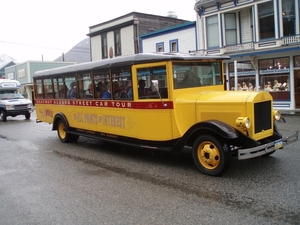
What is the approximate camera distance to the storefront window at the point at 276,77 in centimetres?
1728

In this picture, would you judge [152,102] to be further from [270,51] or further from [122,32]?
[122,32]

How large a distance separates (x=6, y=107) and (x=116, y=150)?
13.4 meters

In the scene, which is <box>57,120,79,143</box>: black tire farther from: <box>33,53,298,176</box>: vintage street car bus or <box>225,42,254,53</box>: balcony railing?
<box>225,42,254,53</box>: balcony railing

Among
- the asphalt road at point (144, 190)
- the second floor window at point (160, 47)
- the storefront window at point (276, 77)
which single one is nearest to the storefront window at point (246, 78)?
the storefront window at point (276, 77)

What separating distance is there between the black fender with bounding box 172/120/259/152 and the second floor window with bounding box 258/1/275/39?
1339cm

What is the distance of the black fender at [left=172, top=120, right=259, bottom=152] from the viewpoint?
216 inches

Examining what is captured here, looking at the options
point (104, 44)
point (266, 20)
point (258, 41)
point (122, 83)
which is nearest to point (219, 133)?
point (122, 83)

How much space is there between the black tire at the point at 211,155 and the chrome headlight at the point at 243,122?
1.53 feet

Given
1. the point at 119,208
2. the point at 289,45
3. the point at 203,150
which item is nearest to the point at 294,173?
the point at 203,150

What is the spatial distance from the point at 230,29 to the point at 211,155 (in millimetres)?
15088

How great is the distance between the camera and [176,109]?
21.5ft

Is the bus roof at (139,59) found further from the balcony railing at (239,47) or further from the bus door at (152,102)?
the balcony railing at (239,47)

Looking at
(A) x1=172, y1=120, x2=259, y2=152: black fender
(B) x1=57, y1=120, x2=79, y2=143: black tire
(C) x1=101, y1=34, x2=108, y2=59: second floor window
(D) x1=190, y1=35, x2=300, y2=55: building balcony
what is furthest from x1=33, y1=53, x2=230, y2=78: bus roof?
(C) x1=101, y1=34, x2=108, y2=59: second floor window

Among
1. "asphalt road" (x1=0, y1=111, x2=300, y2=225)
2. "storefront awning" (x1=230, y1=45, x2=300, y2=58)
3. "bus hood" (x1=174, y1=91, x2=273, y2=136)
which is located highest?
"storefront awning" (x1=230, y1=45, x2=300, y2=58)
